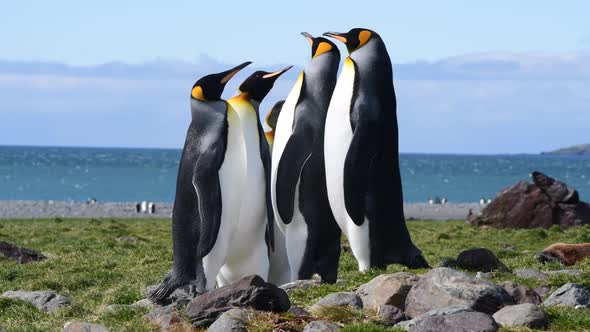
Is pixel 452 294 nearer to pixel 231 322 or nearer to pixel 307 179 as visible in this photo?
pixel 231 322

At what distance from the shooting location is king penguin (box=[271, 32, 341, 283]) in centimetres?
1071

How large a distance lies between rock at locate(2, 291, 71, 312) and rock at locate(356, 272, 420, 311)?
10.9 feet

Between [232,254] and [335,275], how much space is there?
1327mm

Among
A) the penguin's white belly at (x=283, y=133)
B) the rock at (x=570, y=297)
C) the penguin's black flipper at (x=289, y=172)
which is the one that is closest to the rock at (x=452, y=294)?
the rock at (x=570, y=297)

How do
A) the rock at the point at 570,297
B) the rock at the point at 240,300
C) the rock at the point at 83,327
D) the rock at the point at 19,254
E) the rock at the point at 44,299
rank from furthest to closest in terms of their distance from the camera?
the rock at the point at 19,254, the rock at the point at 44,299, the rock at the point at 570,297, the rock at the point at 83,327, the rock at the point at 240,300

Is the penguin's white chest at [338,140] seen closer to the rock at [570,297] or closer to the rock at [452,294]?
the rock at [452,294]

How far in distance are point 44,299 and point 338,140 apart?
11.4 feet

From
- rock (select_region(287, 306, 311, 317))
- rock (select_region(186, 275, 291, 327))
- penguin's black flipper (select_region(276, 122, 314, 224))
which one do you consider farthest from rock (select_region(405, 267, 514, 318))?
penguin's black flipper (select_region(276, 122, 314, 224))

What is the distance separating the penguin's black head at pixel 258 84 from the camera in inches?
410

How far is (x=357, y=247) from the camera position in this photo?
10.8m

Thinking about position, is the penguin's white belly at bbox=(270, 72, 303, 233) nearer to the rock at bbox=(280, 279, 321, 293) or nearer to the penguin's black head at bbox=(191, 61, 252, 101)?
the rock at bbox=(280, 279, 321, 293)

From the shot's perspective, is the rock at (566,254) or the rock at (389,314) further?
the rock at (566,254)

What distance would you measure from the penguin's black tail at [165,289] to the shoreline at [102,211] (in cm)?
2546

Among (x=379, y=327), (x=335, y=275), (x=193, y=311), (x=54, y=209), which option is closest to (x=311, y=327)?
(x=379, y=327)
